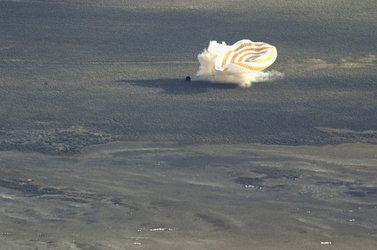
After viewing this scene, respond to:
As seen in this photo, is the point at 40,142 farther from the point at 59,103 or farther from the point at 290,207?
the point at 290,207

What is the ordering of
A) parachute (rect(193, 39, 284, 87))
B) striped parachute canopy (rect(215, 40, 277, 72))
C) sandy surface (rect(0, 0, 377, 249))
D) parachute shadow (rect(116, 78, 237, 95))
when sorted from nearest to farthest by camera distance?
1. sandy surface (rect(0, 0, 377, 249))
2. parachute shadow (rect(116, 78, 237, 95))
3. striped parachute canopy (rect(215, 40, 277, 72))
4. parachute (rect(193, 39, 284, 87))

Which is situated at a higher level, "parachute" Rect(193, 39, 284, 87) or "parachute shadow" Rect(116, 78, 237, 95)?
"parachute" Rect(193, 39, 284, 87)

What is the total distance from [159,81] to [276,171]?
53.1ft

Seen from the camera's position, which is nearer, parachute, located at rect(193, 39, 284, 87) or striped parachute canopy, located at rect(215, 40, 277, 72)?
striped parachute canopy, located at rect(215, 40, 277, 72)

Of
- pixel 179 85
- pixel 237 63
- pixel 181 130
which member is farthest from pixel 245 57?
pixel 181 130

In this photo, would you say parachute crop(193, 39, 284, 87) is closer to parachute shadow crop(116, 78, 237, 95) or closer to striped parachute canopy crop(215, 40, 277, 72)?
striped parachute canopy crop(215, 40, 277, 72)

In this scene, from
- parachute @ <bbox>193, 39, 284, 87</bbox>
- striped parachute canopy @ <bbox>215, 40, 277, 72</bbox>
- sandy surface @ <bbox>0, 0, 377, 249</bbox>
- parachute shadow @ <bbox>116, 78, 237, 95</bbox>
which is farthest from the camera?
parachute @ <bbox>193, 39, 284, 87</bbox>

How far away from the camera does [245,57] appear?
54.8 metres

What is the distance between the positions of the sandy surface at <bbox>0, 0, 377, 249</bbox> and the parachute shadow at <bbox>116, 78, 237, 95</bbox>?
208mm

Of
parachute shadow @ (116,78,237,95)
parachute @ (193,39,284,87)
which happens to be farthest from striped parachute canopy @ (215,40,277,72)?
parachute shadow @ (116,78,237,95)

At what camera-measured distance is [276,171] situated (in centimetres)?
Result: 4212

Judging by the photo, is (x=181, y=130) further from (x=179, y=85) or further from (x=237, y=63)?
(x=237, y=63)

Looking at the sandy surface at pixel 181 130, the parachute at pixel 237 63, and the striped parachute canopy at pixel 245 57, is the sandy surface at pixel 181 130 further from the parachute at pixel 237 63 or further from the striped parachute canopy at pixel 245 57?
the striped parachute canopy at pixel 245 57

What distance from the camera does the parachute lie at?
5447cm
